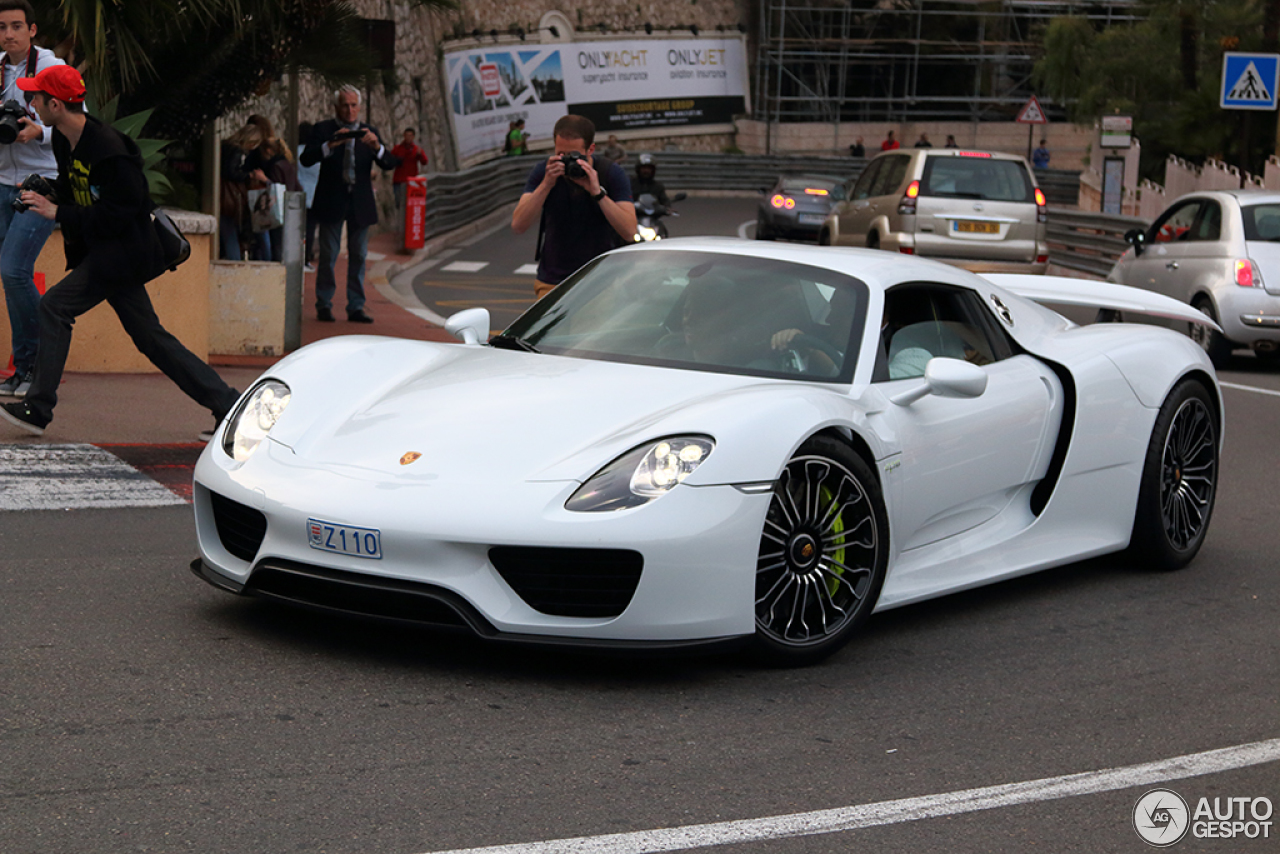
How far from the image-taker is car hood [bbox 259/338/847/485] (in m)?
4.65

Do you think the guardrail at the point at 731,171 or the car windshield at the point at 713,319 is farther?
the guardrail at the point at 731,171

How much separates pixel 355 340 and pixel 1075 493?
260cm

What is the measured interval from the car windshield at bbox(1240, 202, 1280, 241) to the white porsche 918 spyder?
8126 millimetres

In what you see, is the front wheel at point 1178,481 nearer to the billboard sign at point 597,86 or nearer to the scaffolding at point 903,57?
the billboard sign at point 597,86

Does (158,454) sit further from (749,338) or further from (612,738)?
(612,738)

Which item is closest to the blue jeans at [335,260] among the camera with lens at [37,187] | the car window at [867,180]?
the camera with lens at [37,187]

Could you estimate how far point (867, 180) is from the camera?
2059cm

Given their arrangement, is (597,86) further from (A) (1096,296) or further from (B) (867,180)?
(A) (1096,296)

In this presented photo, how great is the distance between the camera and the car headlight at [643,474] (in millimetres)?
4488

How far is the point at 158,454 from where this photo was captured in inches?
310

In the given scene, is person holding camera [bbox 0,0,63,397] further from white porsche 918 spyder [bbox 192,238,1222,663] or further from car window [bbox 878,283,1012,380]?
car window [bbox 878,283,1012,380]

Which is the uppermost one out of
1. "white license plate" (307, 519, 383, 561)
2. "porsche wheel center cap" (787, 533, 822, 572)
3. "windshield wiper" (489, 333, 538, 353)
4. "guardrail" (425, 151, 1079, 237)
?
"windshield wiper" (489, 333, 538, 353)

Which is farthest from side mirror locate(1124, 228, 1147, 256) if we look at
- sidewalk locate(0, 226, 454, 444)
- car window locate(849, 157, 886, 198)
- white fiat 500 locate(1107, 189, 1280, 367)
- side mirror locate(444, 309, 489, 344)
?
side mirror locate(444, 309, 489, 344)

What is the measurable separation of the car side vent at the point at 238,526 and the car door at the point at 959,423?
1898 millimetres
